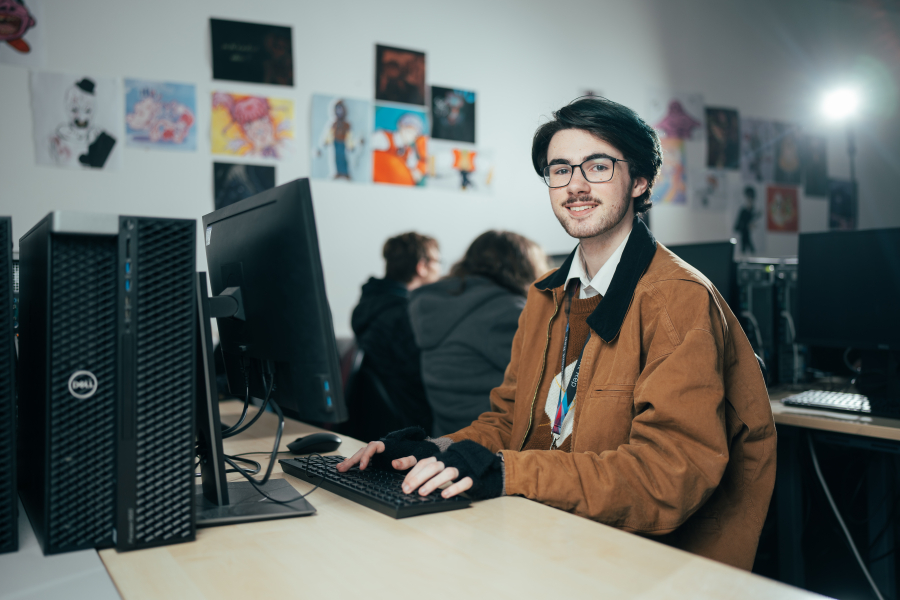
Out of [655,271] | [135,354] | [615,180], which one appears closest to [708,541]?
[655,271]

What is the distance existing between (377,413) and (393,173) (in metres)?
1.15

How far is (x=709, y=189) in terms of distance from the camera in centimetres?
371

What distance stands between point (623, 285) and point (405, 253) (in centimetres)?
157

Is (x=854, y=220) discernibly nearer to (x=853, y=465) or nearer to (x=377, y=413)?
(x=853, y=465)

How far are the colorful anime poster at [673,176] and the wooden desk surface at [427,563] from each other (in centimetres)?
302

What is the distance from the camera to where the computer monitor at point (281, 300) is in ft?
2.60

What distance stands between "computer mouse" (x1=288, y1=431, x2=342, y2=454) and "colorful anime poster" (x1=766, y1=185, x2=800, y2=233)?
11.3 feet

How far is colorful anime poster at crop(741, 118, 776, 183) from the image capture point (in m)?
3.83

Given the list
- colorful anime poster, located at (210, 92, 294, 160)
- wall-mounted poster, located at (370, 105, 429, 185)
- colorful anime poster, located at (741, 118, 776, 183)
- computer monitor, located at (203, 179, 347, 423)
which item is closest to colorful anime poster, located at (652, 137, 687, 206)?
colorful anime poster, located at (741, 118, 776, 183)

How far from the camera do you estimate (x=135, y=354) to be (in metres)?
0.73

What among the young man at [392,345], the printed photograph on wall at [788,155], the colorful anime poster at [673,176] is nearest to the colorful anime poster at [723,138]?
the colorful anime poster at [673,176]

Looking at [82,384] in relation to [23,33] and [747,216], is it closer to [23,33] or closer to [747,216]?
[23,33]

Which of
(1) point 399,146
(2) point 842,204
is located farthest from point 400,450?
(2) point 842,204

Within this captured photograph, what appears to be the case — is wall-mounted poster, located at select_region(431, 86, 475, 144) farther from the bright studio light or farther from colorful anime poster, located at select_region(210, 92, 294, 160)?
the bright studio light
